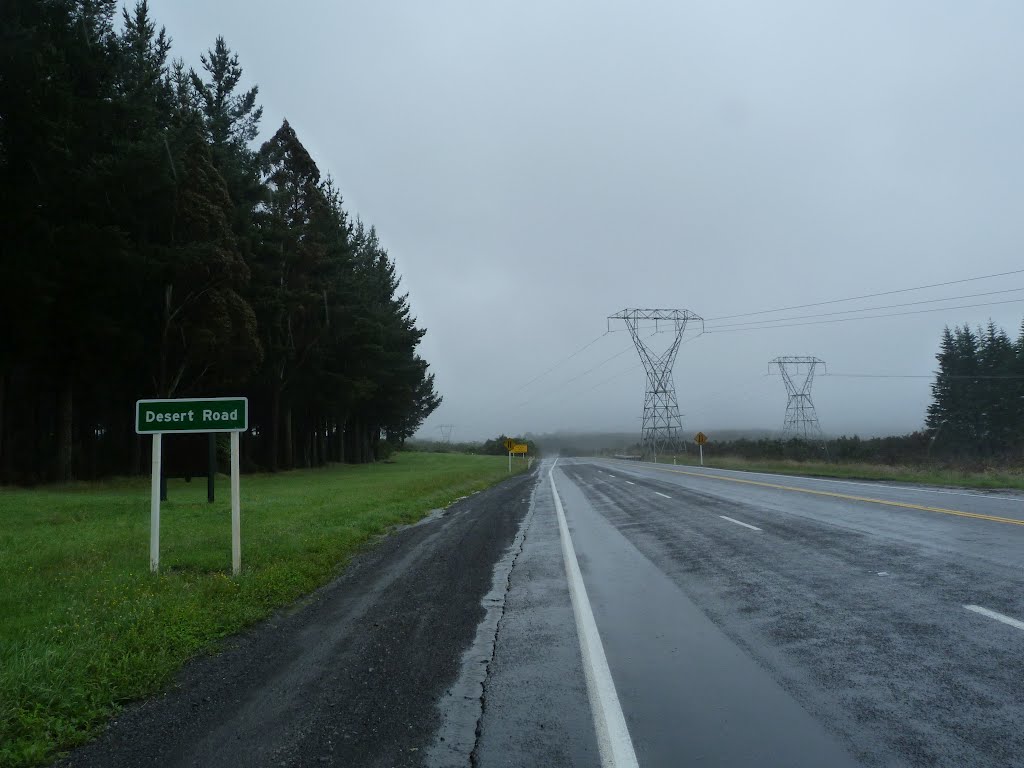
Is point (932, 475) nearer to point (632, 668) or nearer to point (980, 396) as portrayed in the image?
point (632, 668)

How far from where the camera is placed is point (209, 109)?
38656mm

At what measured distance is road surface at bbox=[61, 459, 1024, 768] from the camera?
4.34 metres

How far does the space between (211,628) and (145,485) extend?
25781 millimetres

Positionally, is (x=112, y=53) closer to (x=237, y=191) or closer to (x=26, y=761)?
(x=237, y=191)

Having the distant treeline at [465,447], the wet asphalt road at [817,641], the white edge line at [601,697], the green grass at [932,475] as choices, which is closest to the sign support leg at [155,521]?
the white edge line at [601,697]

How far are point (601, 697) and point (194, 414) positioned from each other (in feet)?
24.2

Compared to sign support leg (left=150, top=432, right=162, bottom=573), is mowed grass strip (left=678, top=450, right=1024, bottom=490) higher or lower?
lower

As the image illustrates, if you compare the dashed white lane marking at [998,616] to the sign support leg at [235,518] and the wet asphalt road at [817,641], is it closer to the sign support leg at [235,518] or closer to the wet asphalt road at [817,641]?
the wet asphalt road at [817,641]

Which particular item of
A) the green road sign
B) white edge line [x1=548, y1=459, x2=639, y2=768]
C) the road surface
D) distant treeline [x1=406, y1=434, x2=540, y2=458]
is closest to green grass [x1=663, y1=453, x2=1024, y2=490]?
the road surface

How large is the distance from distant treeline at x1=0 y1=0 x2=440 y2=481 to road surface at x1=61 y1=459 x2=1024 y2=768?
72.2 ft

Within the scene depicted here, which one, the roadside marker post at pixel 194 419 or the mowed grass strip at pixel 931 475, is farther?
the mowed grass strip at pixel 931 475

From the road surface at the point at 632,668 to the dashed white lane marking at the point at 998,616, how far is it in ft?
0.11

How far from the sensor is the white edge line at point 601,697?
418 centimetres

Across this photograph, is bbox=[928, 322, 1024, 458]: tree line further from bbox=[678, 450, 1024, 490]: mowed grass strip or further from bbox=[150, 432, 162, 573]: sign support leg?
bbox=[150, 432, 162, 573]: sign support leg
